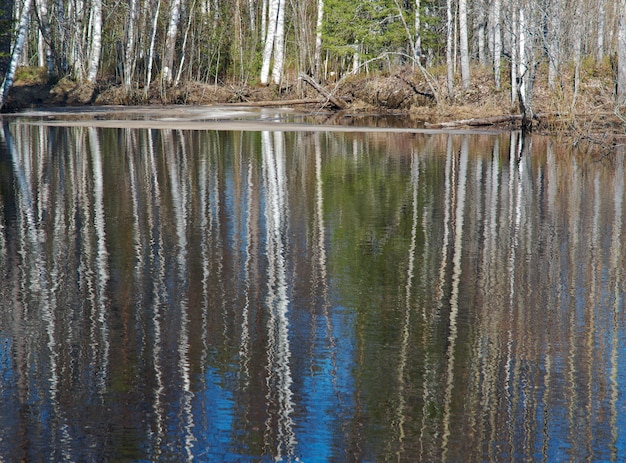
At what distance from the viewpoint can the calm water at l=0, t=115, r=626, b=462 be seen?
475 centimetres

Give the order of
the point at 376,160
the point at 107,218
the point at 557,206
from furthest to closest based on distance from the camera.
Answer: the point at 376,160
the point at 557,206
the point at 107,218

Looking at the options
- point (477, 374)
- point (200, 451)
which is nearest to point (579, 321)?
point (477, 374)

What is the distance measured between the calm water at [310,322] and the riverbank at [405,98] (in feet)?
39.0

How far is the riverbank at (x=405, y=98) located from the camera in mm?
24984

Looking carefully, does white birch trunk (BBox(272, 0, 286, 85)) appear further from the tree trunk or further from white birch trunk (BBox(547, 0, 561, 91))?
white birch trunk (BBox(547, 0, 561, 91))

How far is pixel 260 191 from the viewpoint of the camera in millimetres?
13047

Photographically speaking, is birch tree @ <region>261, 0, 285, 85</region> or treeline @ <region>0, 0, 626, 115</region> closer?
treeline @ <region>0, 0, 626, 115</region>

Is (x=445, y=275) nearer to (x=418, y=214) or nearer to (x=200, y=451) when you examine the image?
(x=418, y=214)

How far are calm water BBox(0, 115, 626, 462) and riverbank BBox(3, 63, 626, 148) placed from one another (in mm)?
11877

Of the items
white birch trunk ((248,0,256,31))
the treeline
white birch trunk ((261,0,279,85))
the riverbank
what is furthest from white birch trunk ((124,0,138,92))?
white birch trunk ((248,0,256,31))

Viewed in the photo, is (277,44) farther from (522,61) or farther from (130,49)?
(522,61)

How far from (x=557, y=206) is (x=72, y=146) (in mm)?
12130

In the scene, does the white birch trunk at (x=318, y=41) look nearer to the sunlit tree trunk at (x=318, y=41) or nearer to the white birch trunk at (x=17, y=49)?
the sunlit tree trunk at (x=318, y=41)

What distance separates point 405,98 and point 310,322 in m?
32.0
